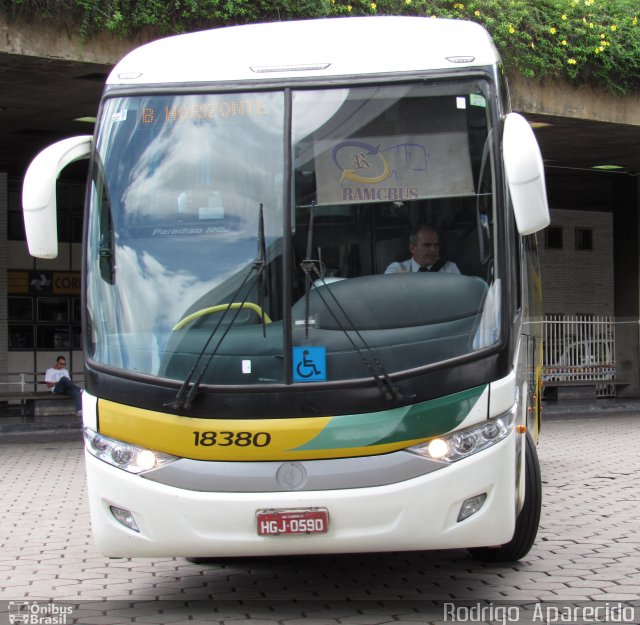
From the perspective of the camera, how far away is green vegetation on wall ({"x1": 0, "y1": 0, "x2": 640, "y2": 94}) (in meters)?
15.3

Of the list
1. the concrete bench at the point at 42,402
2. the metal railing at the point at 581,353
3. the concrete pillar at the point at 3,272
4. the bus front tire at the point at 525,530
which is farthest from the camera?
the concrete pillar at the point at 3,272

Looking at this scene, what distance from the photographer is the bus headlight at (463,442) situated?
565cm

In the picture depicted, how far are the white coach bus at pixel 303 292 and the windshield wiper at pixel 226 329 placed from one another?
1 cm

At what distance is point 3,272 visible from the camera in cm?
2850

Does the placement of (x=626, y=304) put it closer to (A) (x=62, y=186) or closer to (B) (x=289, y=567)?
(A) (x=62, y=186)

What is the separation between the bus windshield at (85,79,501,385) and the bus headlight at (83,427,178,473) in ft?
1.27

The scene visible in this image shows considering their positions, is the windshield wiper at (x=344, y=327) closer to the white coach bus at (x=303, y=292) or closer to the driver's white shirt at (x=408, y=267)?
the white coach bus at (x=303, y=292)

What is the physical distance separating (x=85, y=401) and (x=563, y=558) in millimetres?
3283

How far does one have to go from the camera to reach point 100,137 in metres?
6.34

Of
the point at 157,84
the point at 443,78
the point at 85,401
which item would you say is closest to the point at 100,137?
the point at 157,84

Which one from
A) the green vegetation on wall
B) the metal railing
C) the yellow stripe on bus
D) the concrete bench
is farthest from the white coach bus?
the metal railing

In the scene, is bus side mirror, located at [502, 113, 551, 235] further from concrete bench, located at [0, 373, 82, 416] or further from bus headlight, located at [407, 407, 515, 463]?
concrete bench, located at [0, 373, 82, 416]

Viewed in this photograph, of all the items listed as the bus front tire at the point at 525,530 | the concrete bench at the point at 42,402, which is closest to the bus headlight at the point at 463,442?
the bus front tire at the point at 525,530

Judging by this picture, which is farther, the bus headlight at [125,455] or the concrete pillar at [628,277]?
the concrete pillar at [628,277]
